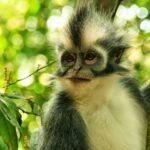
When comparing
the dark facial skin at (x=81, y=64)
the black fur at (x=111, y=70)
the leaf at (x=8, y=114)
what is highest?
the dark facial skin at (x=81, y=64)

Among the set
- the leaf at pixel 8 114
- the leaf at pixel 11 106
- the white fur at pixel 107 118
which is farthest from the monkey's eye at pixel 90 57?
the leaf at pixel 8 114

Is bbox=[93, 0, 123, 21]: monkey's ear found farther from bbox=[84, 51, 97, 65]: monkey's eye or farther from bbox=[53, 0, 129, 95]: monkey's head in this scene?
bbox=[84, 51, 97, 65]: monkey's eye

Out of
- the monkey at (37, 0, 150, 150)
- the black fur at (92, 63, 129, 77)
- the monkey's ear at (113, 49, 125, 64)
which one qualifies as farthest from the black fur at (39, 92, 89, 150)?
the monkey's ear at (113, 49, 125, 64)

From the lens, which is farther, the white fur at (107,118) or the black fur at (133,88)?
the black fur at (133,88)

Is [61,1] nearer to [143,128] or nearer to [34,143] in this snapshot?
[143,128]

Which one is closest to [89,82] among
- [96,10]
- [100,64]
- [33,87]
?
[100,64]

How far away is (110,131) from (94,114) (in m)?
0.19

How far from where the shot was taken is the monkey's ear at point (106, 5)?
164 inches

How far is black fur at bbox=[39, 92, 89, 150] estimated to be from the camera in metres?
3.82

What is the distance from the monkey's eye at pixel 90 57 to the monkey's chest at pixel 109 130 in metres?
0.46

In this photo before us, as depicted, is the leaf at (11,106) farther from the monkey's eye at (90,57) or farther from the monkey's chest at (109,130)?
the monkey's chest at (109,130)

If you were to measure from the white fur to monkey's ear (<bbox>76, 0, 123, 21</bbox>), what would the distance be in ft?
1.87

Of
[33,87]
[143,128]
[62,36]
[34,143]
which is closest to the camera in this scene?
[34,143]

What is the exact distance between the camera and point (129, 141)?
415 centimetres
